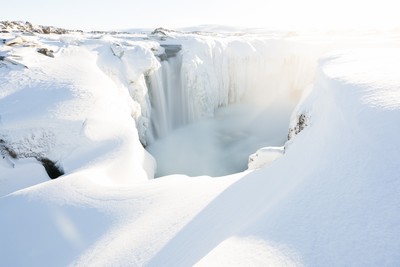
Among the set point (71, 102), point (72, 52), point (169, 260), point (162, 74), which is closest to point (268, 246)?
point (169, 260)

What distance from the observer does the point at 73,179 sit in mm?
5914

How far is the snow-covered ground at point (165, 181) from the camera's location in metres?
2.11

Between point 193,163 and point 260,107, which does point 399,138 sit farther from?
point 260,107

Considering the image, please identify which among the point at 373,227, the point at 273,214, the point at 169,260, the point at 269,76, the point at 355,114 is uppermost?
the point at 355,114

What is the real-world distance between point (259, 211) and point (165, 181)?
3249 mm

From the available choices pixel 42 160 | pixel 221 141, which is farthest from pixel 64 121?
pixel 221 141

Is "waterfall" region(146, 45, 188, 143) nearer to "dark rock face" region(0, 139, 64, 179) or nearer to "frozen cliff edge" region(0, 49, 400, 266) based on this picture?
"dark rock face" region(0, 139, 64, 179)

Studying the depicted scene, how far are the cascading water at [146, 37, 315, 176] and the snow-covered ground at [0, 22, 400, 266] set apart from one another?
46.8 inches

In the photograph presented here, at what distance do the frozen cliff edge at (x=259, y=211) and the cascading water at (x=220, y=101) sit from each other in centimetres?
763

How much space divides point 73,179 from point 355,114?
570 cm

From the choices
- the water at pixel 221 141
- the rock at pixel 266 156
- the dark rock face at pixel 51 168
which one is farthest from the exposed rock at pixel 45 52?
the rock at pixel 266 156

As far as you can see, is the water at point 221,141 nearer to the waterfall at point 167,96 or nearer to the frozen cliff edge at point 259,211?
the waterfall at point 167,96

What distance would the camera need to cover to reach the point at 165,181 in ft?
19.5

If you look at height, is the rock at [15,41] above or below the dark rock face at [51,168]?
above
